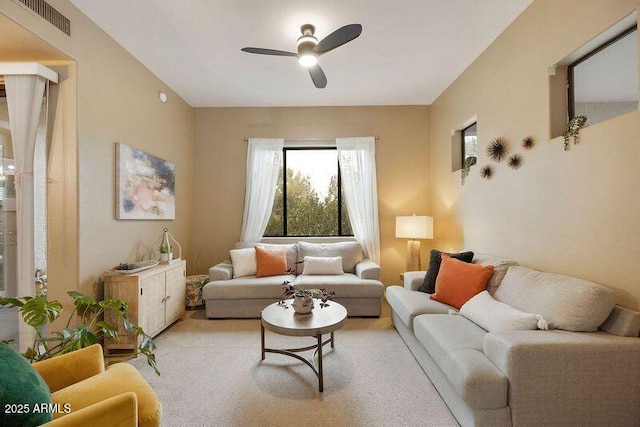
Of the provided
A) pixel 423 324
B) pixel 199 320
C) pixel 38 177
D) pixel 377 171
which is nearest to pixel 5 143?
pixel 38 177

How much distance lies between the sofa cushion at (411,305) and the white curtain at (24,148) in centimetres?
311

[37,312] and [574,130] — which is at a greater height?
[574,130]

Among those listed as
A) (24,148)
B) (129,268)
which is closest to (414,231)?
(129,268)

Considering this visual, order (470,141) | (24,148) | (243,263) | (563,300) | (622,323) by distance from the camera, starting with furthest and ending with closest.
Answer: (243,263)
(470,141)
(24,148)
(563,300)
(622,323)

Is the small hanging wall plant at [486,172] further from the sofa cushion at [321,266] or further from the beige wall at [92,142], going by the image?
the beige wall at [92,142]

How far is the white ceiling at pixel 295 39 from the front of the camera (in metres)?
2.27

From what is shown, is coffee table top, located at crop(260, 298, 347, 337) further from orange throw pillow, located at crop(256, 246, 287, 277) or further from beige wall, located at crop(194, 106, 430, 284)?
beige wall, located at crop(194, 106, 430, 284)

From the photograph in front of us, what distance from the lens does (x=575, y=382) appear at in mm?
1403

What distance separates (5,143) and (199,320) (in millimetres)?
2450

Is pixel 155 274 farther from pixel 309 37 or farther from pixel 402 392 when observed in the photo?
pixel 309 37

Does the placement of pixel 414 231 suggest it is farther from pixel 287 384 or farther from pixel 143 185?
pixel 143 185

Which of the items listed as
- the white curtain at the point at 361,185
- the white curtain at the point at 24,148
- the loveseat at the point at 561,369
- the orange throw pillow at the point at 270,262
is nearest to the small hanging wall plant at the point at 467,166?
the white curtain at the point at 361,185

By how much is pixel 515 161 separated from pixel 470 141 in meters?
1.09

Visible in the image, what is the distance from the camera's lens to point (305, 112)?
441 centimetres
